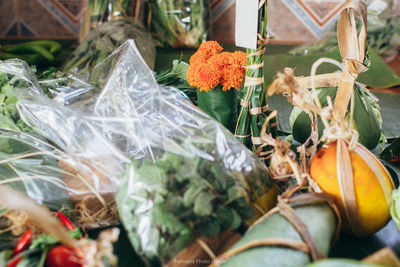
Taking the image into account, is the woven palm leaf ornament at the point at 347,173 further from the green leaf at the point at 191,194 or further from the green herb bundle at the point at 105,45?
the green herb bundle at the point at 105,45

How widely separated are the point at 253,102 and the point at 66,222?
544 millimetres

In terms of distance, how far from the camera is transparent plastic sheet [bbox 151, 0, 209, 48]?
6.86ft

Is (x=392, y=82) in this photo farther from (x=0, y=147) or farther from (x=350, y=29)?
(x=0, y=147)

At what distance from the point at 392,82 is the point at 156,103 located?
1339mm

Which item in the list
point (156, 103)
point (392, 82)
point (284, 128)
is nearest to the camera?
point (156, 103)

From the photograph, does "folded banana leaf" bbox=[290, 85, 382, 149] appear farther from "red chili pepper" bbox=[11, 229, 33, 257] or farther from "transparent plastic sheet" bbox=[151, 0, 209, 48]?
"transparent plastic sheet" bbox=[151, 0, 209, 48]

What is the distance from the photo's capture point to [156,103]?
0.88 metres

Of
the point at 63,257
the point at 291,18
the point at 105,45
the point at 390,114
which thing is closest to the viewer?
the point at 63,257

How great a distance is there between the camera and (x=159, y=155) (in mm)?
756

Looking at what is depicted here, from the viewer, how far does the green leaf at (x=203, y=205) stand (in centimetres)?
63

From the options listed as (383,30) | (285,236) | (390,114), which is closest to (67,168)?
(285,236)

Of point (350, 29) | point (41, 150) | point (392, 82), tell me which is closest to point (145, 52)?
point (41, 150)

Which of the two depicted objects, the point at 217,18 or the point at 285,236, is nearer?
the point at 285,236

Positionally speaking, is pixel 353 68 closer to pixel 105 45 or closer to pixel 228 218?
pixel 228 218
